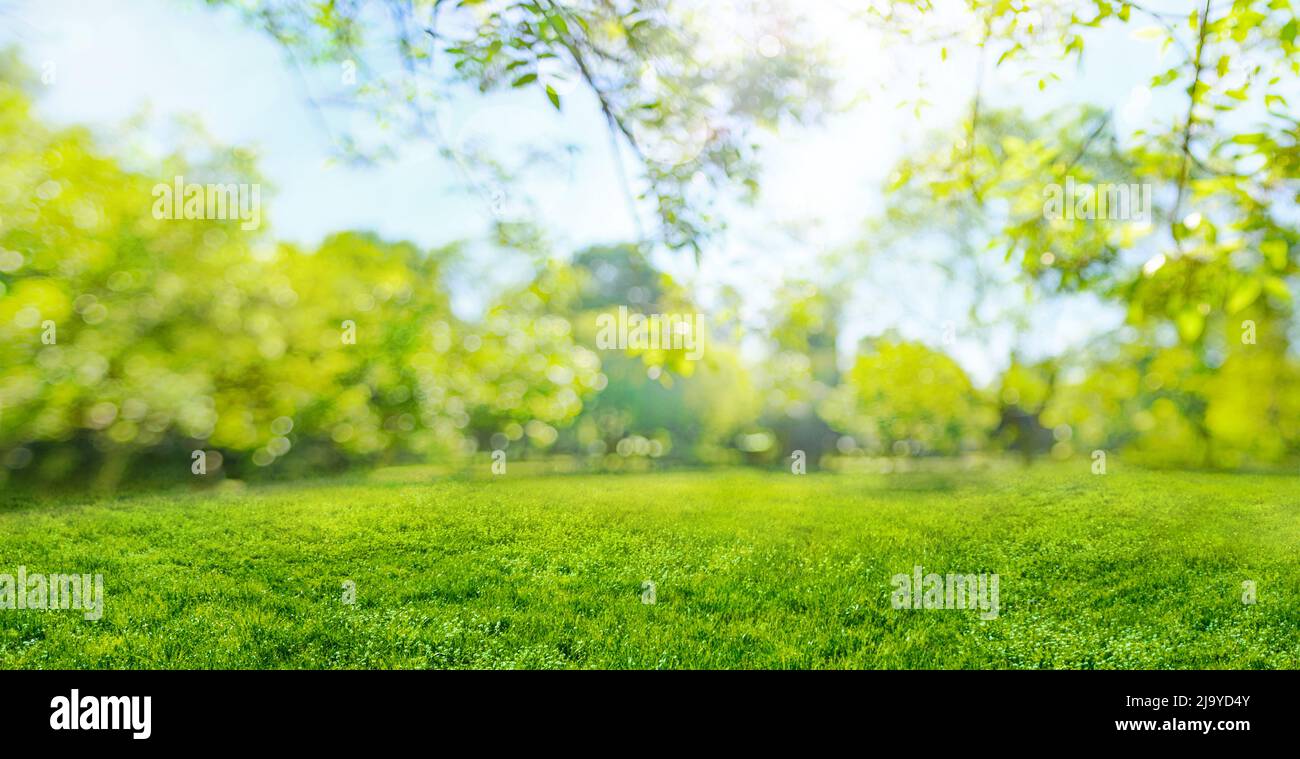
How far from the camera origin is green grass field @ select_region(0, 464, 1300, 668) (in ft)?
11.5

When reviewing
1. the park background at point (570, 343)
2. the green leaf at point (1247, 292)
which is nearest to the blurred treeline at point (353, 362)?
the park background at point (570, 343)

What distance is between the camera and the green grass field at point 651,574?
3510mm

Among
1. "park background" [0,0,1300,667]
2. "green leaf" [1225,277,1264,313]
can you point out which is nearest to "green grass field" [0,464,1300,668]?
"park background" [0,0,1300,667]

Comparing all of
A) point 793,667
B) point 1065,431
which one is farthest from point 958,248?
point 793,667

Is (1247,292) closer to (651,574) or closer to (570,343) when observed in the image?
(651,574)

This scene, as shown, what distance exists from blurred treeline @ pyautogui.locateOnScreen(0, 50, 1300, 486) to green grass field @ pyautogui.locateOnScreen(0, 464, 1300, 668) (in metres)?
1.07

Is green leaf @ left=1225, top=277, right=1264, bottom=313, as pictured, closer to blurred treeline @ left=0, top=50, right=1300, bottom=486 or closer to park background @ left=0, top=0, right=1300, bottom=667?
park background @ left=0, top=0, right=1300, bottom=667

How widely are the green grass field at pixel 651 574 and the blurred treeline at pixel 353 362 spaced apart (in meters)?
1.07

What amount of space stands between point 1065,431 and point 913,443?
7.85 ft

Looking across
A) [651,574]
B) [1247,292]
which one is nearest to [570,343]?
[651,574]

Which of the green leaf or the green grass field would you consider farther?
the green grass field

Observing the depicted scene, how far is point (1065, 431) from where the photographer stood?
26.4 ft

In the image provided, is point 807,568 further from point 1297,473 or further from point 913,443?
point 913,443

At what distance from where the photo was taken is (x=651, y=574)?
4000 mm
